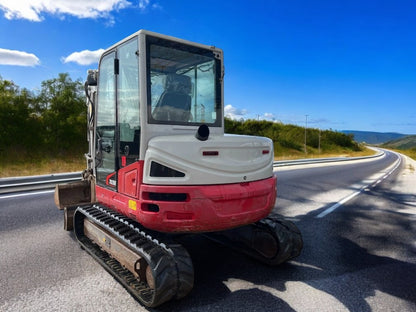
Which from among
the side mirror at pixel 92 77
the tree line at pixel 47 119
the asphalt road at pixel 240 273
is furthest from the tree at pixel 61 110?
the side mirror at pixel 92 77

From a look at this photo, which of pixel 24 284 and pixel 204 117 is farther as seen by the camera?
pixel 204 117

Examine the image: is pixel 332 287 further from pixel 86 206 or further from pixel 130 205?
pixel 86 206

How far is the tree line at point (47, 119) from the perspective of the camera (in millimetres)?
16406

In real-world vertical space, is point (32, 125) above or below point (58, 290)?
above

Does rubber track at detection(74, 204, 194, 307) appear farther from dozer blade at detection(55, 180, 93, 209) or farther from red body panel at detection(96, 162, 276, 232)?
dozer blade at detection(55, 180, 93, 209)

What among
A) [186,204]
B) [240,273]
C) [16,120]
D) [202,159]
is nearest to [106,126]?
[202,159]

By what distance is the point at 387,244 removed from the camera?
509 cm

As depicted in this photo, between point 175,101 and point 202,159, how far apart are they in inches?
32.8

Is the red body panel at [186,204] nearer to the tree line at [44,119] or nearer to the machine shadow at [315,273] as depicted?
the machine shadow at [315,273]

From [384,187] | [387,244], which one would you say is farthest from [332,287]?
[384,187]

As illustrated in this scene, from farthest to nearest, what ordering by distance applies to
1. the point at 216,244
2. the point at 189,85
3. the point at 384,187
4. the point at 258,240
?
the point at 384,187
the point at 216,244
the point at 258,240
the point at 189,85

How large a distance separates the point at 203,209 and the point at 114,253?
126 cm

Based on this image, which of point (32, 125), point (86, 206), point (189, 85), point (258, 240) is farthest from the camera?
point (32, 125)

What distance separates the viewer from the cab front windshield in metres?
3.32
